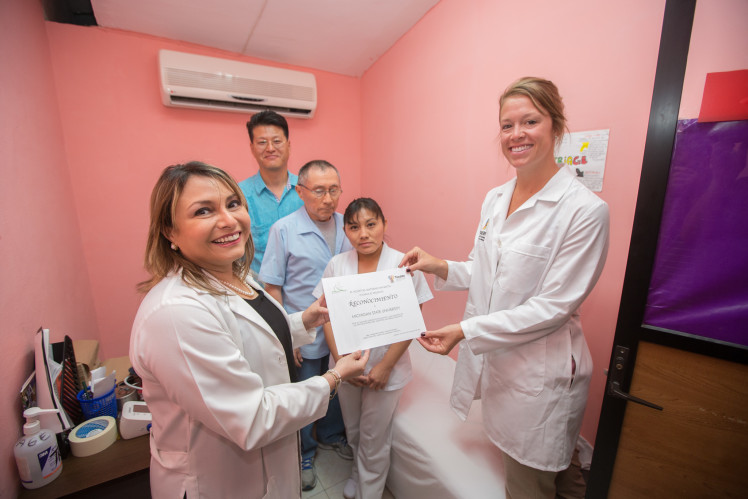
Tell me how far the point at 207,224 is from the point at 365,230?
0.74 meters

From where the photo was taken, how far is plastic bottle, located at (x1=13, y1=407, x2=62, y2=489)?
3.41ft

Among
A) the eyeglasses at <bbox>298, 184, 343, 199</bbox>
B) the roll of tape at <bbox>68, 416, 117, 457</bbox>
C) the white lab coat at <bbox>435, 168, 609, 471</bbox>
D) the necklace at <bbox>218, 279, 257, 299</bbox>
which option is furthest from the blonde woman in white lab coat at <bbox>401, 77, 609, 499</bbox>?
the roll of tape at <bbox>68, 416, 117, 457</bbox>

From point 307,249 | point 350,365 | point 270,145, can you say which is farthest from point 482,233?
point 270,145

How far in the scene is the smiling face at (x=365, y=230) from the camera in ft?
4.79

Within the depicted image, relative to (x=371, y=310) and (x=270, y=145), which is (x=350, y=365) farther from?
(x=270, y=145)

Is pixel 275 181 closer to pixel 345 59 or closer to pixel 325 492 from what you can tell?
pixel 345 59

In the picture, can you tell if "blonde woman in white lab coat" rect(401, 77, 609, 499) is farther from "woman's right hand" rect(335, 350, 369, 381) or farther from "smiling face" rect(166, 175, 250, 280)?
"smiling face" rect(166, 175, 250, 280)

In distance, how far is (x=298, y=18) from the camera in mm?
2160

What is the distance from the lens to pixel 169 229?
852 millimetres

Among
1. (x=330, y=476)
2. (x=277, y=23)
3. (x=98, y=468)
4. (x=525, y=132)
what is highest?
(x=277, y=23)

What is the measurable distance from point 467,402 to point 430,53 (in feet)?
7.20

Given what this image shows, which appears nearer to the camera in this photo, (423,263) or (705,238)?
(705,238)

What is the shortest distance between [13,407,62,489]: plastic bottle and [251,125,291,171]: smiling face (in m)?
1.54

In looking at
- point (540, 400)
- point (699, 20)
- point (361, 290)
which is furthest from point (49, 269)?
point (699, 20)
